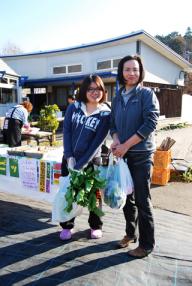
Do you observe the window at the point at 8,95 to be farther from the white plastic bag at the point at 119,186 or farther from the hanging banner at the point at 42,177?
the white plastic bag at the point at 119,186

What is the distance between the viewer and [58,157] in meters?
4.23

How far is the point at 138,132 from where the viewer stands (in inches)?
105

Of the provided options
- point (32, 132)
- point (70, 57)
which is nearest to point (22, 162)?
point (32, 132)

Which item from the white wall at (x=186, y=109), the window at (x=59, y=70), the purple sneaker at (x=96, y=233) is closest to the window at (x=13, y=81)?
the window at (x=59, y=70)

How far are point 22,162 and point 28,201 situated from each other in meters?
0.79

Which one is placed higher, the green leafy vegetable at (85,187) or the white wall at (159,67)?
the white wall at (159,67)

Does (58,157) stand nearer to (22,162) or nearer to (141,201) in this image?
(22,162)

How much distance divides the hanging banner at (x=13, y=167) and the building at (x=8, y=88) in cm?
1394

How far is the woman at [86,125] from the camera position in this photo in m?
3.16

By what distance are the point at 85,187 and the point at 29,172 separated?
59.3 inches

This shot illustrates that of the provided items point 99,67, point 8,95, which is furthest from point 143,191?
point 8,95

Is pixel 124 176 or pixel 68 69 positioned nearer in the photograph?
pixel 124 176

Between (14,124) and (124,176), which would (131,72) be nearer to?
(124,176)

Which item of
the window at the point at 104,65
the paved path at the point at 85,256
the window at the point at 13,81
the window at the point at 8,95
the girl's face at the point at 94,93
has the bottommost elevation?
the paved path at the point at 85,256
